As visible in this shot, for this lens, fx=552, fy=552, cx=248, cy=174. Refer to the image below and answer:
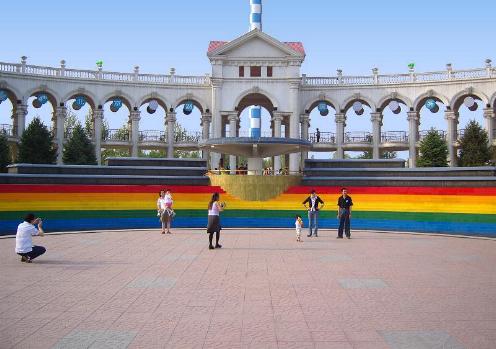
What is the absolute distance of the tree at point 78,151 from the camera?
54.3 meters

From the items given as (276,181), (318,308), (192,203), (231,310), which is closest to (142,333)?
(231,310)

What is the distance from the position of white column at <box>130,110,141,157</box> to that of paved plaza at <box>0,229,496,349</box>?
40.4 meters

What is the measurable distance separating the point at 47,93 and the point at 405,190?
39170mm

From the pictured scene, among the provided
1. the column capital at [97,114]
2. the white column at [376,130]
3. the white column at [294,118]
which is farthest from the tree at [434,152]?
the column capital at [97,114]

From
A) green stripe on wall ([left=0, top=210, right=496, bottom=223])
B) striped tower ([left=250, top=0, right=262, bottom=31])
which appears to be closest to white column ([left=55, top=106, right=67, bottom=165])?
striped tower ([left=250, top=0, right=262, bottom=31])

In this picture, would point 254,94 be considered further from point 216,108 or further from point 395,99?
point 395,99

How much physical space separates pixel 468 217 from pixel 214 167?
31426 mm

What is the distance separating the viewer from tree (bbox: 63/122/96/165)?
178 feet

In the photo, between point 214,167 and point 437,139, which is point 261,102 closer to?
point 214,167

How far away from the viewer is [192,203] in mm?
34094

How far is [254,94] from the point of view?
2375 inches

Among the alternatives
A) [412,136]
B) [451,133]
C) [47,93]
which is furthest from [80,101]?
[451,133]

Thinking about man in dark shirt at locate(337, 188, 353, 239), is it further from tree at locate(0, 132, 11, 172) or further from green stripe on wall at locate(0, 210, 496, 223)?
tree at locate(0, 132, 11, 172)

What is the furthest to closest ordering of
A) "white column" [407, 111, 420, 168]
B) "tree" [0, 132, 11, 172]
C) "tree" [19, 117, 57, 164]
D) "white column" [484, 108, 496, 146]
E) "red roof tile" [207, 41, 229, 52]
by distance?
1. "white column" [407, 111, 420, 168]
2. "red roof tile" [207, 41, 229, 52]
3. "white column" [484, 108, 496, 146]
4. "tree" [19, 117, 57, 164]
5. "tree" [0, 132, 11, 172]
